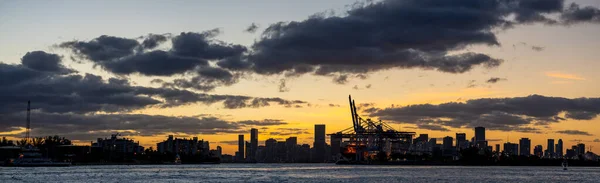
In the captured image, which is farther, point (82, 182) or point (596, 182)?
point (596, 182)

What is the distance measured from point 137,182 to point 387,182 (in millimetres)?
48298

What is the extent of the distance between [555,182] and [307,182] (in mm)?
53684

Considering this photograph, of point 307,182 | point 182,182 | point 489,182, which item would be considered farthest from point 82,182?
point 489,182

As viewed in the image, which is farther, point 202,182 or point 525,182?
point 525,182

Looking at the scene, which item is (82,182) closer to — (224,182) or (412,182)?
(224,182)

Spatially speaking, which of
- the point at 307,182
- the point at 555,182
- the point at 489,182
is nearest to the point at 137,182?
the point at 307,182

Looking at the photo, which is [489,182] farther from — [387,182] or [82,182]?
[82,182]

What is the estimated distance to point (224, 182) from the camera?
516 ft

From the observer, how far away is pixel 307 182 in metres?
156

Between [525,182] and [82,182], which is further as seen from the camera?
[525,182]

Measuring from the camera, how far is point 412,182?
15675cm

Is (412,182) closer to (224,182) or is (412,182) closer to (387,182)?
(387,182)

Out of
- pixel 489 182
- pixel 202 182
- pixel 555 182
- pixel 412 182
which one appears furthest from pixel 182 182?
pixel 555 182

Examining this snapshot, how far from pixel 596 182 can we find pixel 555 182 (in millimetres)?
10092
